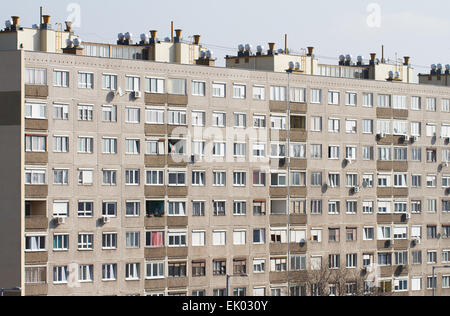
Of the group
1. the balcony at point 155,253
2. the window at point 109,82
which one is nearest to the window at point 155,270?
the balcony at point 155,253

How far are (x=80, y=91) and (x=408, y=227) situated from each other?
35.9 meters

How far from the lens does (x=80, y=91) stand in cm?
8506

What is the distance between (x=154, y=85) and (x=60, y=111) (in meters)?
8.63

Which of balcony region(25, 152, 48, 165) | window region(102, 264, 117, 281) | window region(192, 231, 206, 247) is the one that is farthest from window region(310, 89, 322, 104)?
balcony region(25, 152, 48, 165)

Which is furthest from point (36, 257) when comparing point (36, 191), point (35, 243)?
point (36, 191)

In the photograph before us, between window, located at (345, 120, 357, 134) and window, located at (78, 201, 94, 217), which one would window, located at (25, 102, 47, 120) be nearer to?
window, located at (78, 201, 94, 217)

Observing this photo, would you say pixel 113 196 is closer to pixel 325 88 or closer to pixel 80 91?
pixel 80 91

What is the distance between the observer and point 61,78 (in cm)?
8406

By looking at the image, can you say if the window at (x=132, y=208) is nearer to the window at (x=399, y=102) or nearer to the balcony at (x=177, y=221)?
the balcony at (x=177, y=221)

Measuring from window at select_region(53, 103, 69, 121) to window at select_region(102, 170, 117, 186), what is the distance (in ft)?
17.2

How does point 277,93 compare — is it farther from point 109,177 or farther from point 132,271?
point 132,271

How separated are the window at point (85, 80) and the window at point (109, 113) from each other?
1.94 meters
